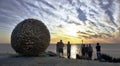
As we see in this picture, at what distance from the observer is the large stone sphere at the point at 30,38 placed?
2631 centimetres

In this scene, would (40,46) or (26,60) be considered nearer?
(26,60)

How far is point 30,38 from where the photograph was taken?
2631cm

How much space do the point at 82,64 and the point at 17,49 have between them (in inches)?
249

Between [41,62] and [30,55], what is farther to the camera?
[30,55]

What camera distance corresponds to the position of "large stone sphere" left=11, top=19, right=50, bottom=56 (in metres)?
26.3

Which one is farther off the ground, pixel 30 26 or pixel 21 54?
pixel 30 26

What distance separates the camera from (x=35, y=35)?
26.3 metres

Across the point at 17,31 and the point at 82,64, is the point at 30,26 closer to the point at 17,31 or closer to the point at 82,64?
the point at 17,31

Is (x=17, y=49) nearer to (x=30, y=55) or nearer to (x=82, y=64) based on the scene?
(x=30, y=55)

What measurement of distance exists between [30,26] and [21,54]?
9.18 feet

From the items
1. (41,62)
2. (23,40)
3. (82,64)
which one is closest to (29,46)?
(23,40)

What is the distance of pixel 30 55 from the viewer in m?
27.0

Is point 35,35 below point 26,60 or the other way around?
the other way around

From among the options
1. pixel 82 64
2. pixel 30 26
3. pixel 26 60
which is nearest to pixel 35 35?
pixel 30 26
